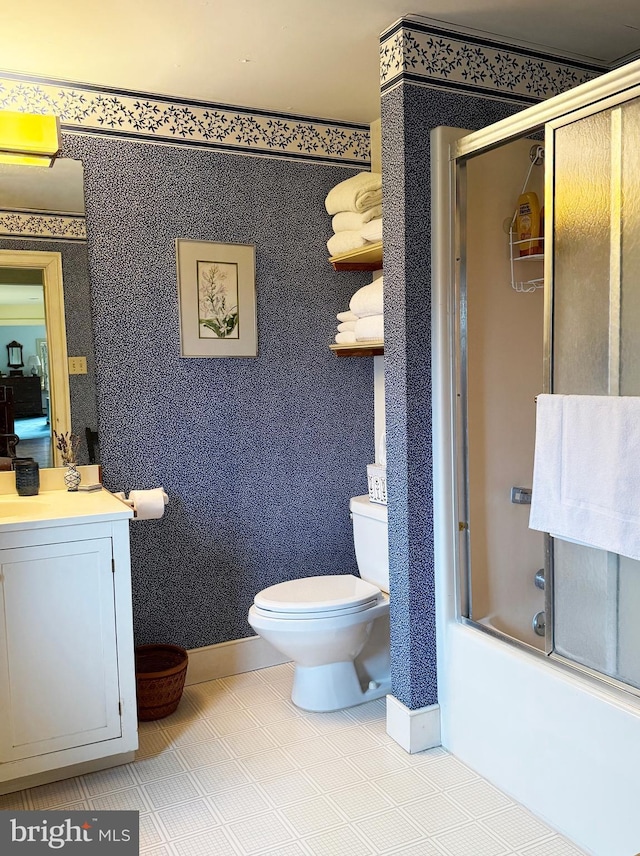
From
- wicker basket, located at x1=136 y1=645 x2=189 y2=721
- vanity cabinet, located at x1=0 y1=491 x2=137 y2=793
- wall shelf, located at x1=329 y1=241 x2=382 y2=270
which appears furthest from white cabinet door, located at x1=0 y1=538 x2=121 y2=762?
wall shelf, located at x1=329 y1=241 x2=382 y2=270

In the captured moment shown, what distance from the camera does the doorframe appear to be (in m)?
2.69

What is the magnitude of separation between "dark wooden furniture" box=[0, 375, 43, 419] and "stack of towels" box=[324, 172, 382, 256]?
1327mm

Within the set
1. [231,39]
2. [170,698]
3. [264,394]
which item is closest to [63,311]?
[264,394]

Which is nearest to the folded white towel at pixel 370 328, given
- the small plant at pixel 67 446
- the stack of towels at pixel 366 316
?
the stack of towels at pixel 366 316

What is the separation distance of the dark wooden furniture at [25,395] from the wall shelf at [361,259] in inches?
50.8

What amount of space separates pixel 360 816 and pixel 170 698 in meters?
0.92

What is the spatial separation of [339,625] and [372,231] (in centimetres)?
148

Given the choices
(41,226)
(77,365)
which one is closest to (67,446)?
(77,365)

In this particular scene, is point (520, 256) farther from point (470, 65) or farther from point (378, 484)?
point (378, 484)

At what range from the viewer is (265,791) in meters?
2.26

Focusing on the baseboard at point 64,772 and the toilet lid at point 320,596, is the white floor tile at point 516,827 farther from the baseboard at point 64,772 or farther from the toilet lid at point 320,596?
the baseboard at point 64,772

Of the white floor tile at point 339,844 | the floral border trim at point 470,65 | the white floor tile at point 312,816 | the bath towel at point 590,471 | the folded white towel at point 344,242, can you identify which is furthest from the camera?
the folded white towel at point 344,242

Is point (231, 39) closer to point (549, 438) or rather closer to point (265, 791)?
point (549, 438)

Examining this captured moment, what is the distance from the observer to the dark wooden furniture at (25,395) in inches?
105
